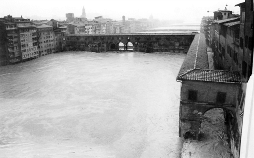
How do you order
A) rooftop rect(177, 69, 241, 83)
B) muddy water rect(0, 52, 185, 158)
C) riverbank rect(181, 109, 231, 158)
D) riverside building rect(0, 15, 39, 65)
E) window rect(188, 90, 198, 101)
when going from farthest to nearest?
riverside building rect(0, 15, 39, 65)
muddy water rect(0, 52, 185, 158)
window rect(188, 90, 198, 101)
riverbank rect(181, 109, 231, 158)
rooftop rect(177, 69, 241, 83)

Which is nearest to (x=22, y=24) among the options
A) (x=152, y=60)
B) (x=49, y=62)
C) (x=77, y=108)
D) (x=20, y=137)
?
(x=49, y=62)

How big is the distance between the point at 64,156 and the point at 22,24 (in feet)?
114

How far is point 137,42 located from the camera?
4919 centimetres

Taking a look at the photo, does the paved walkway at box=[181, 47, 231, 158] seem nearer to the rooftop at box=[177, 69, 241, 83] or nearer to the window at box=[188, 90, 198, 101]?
the window at box=[188, 90, 198, 101]

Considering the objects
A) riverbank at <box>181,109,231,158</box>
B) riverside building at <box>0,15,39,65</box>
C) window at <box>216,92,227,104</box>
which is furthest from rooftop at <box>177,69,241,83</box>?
riverside building at <box>0,15,39,65</box>

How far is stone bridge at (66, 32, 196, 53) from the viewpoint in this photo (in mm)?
46281

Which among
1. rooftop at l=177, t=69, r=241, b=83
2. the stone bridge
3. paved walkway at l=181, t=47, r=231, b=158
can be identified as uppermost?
the stone bridge

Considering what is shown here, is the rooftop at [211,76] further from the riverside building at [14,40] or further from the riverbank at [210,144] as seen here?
the riverside building at [14,40]

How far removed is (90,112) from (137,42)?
32.0 meters

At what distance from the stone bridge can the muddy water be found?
40.4ft

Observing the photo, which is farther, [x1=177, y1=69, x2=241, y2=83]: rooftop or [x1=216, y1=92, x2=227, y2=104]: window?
[x1=216, y1=92, x2=227, y2=104]: window

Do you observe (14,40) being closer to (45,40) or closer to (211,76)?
(45,40)

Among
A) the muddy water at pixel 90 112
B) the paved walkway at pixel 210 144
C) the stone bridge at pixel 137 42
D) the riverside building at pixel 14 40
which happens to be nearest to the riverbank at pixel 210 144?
the paved walkway at pixel 210 144

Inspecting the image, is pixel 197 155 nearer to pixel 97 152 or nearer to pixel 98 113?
pixel 97 152
